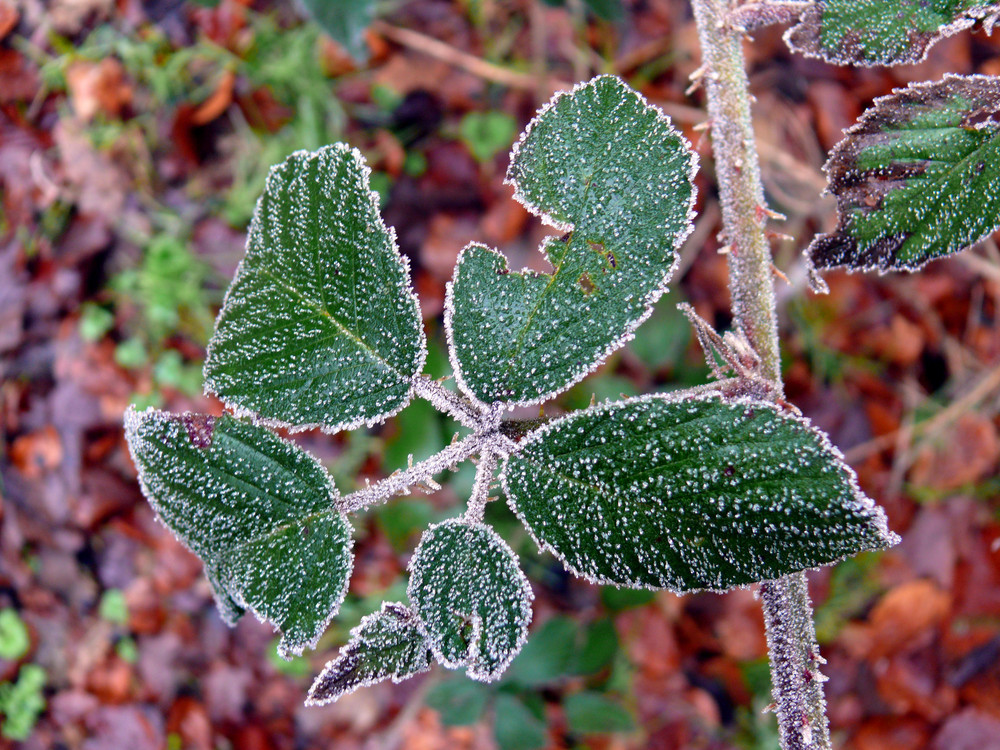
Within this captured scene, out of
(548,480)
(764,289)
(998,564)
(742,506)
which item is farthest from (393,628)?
(998,564)

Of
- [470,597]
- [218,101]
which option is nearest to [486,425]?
[470,597]

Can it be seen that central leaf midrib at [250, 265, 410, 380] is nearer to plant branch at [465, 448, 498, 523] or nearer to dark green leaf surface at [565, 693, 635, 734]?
plant branch at [465, 448, 498, 523]

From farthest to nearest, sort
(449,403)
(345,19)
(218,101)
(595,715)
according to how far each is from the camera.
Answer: (218,101)
(595,715)
(345,19)
(449,403)

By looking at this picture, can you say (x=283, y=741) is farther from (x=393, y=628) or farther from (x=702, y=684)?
(x=393, y=628)

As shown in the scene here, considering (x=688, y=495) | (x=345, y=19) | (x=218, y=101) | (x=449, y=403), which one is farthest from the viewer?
(x=218, y=101)

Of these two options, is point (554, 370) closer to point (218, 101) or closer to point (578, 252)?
point (578, 252)

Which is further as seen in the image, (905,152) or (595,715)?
(595,715)

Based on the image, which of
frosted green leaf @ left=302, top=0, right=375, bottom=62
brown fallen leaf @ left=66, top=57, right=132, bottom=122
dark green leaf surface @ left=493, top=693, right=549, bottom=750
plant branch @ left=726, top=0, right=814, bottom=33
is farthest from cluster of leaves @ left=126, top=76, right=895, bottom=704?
brown fallen leaf @ left=66, top=57, right=132, bottom=122
